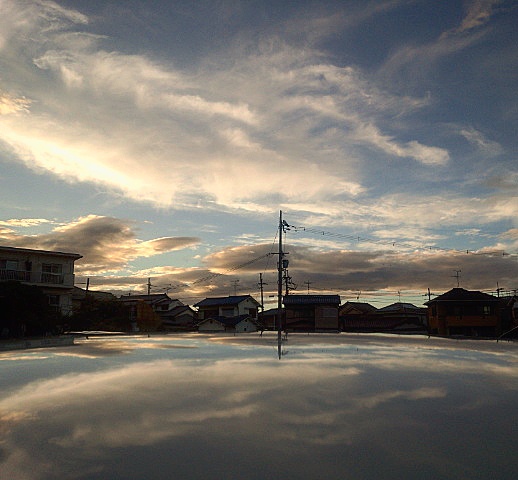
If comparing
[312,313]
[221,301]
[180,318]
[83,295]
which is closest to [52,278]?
[83,295]

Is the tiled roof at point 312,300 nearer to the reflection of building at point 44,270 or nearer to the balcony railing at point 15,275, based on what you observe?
the reflection of building at point 44,270

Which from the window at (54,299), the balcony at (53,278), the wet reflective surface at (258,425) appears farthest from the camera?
the window at (54,299)

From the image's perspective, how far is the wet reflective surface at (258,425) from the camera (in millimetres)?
3133

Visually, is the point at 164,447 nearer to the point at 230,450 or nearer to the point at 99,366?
the point at 230,450

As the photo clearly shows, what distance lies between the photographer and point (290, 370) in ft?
27.2

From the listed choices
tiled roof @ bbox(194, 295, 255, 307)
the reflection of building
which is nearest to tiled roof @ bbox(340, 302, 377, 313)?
tiled roof @ bbox(194, 295, 255, 307)

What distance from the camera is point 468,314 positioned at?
41938 mm

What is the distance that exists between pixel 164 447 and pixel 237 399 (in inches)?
79.8

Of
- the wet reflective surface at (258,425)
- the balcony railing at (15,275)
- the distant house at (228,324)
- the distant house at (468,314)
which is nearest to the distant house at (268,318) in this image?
the distant house at (228,324)

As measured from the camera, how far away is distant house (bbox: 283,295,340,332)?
2046 inches

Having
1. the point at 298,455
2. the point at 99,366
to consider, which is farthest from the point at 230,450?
the point at 99,366

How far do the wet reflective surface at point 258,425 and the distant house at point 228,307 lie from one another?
5391cm

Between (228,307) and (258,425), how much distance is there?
58195 millimetres

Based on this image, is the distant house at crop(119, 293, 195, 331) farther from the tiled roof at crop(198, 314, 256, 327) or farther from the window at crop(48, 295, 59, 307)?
the window at crop(48, 295, 59, 307)
